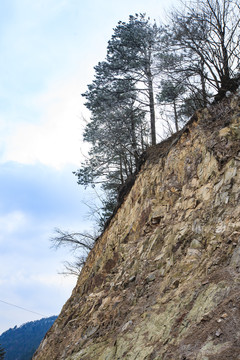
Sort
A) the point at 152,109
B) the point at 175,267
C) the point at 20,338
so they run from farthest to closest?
the point at 20,338 < the point at 152,109 < the point at 175,267

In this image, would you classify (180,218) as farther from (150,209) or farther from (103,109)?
(103,109)

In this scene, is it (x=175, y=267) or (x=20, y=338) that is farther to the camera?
(x=20, y=338)

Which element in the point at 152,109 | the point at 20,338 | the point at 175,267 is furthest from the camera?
the point at 20,338

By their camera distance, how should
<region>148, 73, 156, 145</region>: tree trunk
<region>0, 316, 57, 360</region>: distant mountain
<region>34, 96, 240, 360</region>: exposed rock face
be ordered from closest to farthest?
1. <region>34, 96, 240, 360</region>: exposed rock face
2. <region>148, 73, 156, 145</region>: tree trunk
3. <region>0, 316, 57, 360</region>: distant mountain

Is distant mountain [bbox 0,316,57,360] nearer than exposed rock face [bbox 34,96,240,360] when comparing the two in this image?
No

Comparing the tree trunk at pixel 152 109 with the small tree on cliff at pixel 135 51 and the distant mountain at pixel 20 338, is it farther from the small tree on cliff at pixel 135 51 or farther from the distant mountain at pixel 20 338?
the distant mountain at pixel 20 338

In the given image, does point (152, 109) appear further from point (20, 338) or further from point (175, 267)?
point (20, 338)

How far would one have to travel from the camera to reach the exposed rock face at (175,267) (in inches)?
165

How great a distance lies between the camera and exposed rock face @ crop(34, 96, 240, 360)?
13.8 ft

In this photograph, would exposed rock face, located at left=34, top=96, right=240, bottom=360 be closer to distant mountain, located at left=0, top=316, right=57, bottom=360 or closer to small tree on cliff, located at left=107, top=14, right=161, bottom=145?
small tree on cliff, located at left=107, top=14, right=161, bottom=145

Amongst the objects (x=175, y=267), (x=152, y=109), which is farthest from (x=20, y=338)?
(x=175, y=267)

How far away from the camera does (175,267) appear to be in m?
6.04

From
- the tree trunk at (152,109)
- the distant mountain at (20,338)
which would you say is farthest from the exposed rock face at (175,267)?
the distant mountain at (20,338)

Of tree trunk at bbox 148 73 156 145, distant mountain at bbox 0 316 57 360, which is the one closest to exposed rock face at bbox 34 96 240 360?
tree trunk at bbox 148 73 156 145
